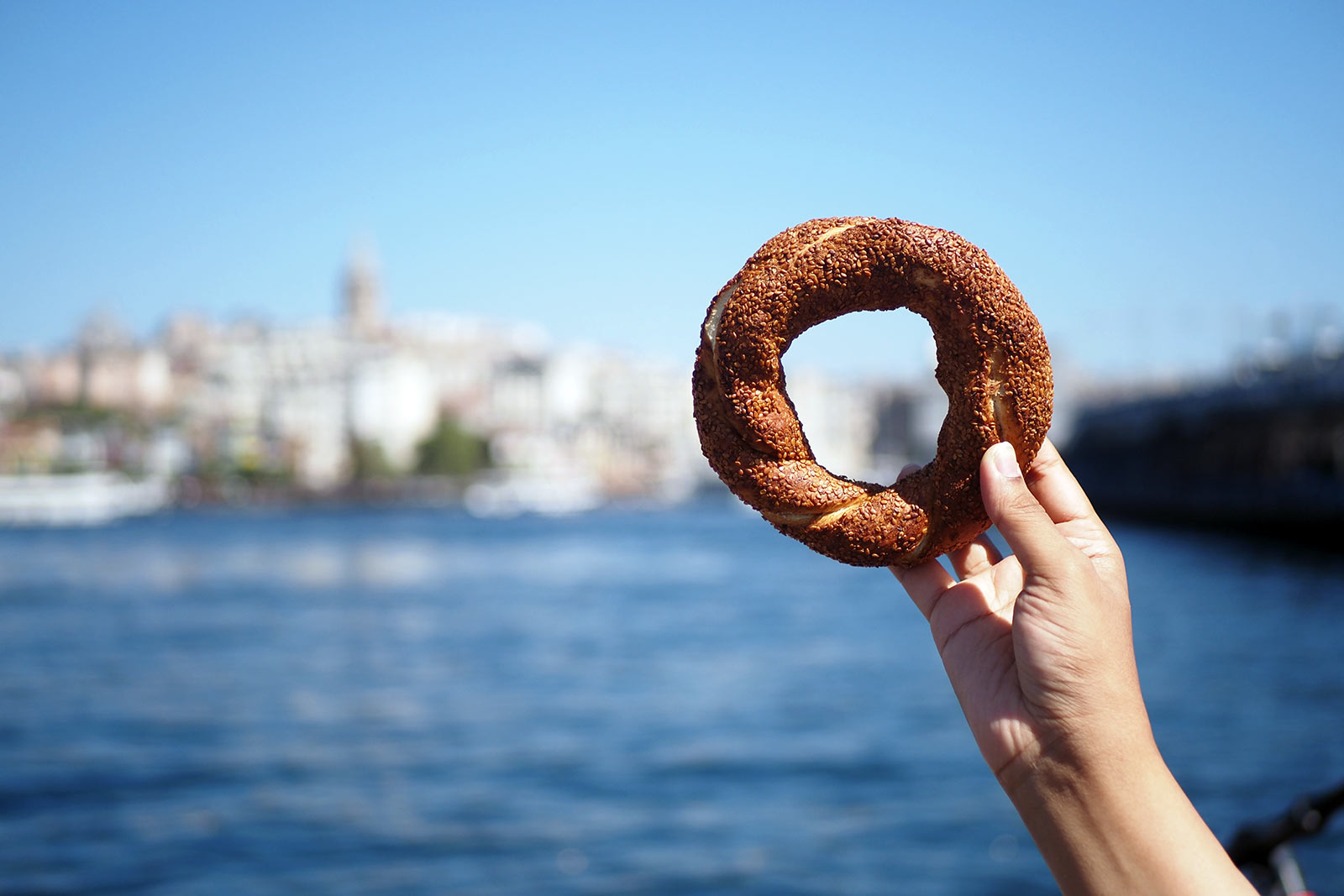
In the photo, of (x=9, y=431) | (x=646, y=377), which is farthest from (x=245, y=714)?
(x=646, y=377)

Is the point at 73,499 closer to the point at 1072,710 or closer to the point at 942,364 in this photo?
the point at 942,364

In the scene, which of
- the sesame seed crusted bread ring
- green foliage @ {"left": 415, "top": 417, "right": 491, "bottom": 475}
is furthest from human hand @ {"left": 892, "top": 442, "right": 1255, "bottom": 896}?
green foliage @ {"left": 415, "top": 417, "right": 491, "bottom": 475}

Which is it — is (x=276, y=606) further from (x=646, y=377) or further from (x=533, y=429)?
(x=646, y=377)

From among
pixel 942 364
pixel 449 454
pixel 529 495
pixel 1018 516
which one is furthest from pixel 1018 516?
pixel 449 454

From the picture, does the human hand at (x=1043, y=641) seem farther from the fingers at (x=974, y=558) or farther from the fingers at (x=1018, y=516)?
the fingers at (x=974, y=558)

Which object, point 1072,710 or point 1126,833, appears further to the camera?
point 1072,710

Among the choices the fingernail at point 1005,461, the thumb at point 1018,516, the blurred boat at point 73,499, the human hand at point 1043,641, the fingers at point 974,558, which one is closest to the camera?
the human hand at point 1043,641

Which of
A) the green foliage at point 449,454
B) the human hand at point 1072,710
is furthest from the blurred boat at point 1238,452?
the green foliage at point 449,454
